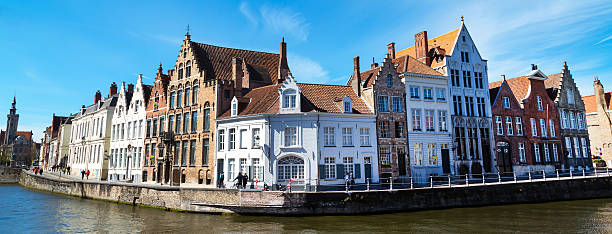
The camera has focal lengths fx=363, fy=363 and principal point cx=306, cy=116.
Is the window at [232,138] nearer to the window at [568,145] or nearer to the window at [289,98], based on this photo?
the window at [289,98]

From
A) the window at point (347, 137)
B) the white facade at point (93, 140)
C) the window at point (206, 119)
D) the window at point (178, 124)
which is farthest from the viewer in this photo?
the white facade at point (93, 140)

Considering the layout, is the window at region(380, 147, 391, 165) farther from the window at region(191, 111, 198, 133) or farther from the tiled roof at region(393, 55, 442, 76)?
the window at region(191, 111, 198, 133)

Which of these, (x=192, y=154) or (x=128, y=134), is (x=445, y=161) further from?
(x=128, y=134)

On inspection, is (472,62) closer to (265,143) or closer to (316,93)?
(316,93)

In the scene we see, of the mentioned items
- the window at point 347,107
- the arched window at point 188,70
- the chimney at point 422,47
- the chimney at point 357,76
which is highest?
the chimney at point 422,47

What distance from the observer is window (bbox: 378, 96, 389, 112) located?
29.2 meters

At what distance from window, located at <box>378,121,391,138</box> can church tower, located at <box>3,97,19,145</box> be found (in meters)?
129

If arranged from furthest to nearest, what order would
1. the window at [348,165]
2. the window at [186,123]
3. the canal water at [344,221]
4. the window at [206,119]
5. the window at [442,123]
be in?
the window at [186,123] < the window at [206,119] < the window at [442,123] < the window at [348,165] < the canal water at [344,221]

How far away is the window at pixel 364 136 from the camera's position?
2781cm

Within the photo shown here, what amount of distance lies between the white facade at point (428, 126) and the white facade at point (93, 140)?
37130 millimetres

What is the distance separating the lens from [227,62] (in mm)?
35906

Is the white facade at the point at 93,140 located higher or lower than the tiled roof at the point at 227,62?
lower

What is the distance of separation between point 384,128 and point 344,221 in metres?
11.0

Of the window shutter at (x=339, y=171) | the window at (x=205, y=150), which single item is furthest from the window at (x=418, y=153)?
the window at (x=205, y=150)
